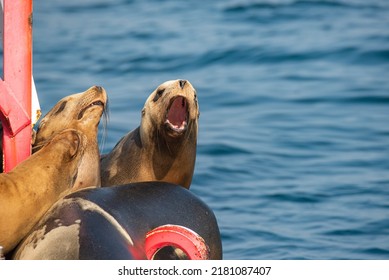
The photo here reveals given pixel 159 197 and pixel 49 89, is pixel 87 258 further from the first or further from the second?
pixel 49 89

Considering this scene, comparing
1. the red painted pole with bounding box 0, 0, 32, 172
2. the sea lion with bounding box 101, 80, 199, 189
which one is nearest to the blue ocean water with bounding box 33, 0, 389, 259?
the sea lion with bounding box 101, 80, 199, 189

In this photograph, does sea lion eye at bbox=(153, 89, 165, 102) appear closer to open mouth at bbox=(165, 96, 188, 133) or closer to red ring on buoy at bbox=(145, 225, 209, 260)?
open mouth at bbox=(165, 96, 188, 133)

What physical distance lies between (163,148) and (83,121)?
2.72 feet

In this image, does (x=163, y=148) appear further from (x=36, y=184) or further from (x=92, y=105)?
(x=36, y=184)

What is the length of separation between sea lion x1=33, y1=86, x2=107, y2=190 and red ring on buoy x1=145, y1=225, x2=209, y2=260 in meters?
0.79

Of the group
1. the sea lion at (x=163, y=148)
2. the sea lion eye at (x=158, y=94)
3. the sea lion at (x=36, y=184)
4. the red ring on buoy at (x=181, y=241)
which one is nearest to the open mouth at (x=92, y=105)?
the sea lion at (x=36, y=184)

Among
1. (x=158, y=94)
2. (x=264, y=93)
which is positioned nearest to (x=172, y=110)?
(x=158, y=94)

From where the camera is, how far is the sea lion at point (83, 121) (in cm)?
677

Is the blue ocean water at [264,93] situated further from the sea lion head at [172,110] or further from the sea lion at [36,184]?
the sea lion at [36,184]

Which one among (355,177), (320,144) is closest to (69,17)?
(320,144)

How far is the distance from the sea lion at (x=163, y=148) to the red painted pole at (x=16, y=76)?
1082 millimetres

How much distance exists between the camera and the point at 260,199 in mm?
11195

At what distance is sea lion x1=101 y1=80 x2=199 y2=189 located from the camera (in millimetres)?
7613

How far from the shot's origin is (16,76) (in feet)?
21.7
